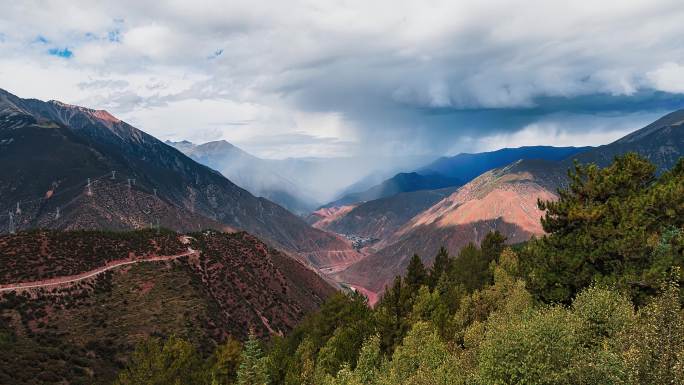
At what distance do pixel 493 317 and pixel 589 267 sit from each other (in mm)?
9474

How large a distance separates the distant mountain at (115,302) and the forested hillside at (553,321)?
1898cm

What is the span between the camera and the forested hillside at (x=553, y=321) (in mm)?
21641

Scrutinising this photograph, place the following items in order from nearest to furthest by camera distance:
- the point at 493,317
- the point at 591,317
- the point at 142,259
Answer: the point at 591,317
the point at 493,317
the point at 142,259

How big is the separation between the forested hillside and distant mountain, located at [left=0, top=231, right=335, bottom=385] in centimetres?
1898

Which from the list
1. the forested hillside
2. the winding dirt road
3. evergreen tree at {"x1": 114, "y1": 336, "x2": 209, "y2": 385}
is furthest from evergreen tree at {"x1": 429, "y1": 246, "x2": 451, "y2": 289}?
the winding dirt road

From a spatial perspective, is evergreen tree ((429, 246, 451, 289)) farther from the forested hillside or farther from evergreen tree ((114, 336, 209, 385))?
evergreen tree ((114, 336, 209, 385))

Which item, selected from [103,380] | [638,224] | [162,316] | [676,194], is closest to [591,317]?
[638,224]

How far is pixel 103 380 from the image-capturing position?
62.6 meters

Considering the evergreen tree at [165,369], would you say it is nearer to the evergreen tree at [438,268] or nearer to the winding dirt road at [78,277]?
the winding dirt road at [78,277]

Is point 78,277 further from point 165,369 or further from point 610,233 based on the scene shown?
point 610,233

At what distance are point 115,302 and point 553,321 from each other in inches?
3324

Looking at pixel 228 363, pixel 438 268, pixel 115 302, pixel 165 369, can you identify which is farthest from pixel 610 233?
pixel 115 302

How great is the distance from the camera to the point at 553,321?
24609 mm

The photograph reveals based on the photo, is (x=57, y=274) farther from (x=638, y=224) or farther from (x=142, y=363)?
(x=638, y=224)
